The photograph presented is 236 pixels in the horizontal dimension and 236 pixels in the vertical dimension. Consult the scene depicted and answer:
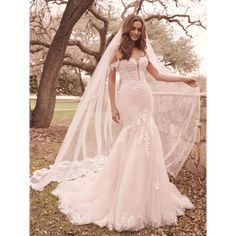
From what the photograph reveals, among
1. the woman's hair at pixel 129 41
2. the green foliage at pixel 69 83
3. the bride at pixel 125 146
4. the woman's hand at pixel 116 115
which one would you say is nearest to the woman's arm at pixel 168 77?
the bride at pixel 125 146

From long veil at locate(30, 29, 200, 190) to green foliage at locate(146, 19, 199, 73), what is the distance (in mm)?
51

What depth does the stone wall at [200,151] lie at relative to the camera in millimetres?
2303

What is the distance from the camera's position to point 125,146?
2.23 metres

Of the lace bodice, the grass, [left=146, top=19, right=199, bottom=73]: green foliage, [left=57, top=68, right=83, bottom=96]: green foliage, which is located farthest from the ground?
[left=146, top=19, right=199, bottom=73]: green foliage

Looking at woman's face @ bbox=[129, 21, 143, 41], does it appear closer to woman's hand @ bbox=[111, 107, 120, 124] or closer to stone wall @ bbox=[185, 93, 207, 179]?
woman's hand @ bbox=[111, 107, 120, 124]

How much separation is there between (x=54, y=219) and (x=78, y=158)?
1.19ft

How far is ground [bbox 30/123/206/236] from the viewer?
7.27 feet

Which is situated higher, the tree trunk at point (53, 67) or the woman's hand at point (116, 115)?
the tree trunk at point (53, 67)

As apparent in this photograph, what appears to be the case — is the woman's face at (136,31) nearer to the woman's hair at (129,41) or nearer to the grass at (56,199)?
the woman's hair at (129,41)

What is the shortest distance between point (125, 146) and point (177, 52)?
600 millimetres

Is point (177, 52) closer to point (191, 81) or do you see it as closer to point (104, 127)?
point (191, 81)
